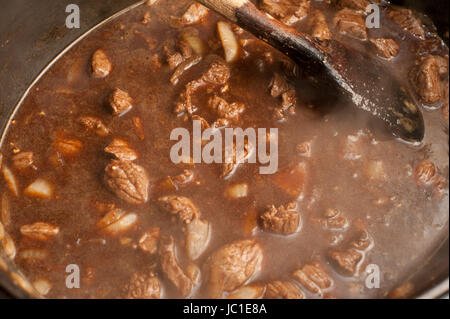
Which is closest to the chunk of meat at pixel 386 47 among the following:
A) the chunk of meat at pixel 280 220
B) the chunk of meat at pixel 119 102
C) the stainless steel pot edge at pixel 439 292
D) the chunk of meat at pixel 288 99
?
the chunk of meat at pixel 288 99

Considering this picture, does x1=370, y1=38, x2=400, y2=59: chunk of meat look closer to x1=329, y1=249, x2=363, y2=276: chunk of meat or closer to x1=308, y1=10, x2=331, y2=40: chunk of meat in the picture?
x1=308, y1=10, x2=331, y2=40: chunk of meat

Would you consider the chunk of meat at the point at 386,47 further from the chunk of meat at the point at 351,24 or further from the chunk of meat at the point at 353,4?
the chunk of meat at the point at 353,4

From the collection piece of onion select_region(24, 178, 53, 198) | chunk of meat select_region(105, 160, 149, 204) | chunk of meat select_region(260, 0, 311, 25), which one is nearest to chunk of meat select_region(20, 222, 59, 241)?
piece of onion select_region(24, 178, 53, 198)

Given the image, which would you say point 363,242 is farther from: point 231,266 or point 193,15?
point 193,15

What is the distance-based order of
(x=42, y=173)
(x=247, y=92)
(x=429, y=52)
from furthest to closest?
(x=429, y=52) < (x=247, y=92) < (x=42, y=173)

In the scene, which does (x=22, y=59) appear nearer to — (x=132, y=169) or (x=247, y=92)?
(x=132, y=169)

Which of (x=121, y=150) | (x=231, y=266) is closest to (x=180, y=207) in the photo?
(x=231, y=266)

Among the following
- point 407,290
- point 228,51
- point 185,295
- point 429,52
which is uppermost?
point 228,51
